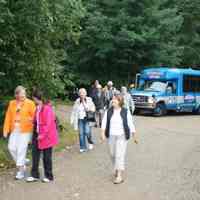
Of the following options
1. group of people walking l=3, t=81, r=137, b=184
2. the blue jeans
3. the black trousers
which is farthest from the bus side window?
the black trousers

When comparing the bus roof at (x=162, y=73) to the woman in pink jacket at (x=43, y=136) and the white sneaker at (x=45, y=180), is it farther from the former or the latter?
the white sneaker at (x=45, y=180)

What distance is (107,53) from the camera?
36219mm

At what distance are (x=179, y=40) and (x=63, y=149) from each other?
103 feet

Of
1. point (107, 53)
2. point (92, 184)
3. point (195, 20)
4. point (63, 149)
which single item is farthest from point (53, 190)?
point (195, 20)

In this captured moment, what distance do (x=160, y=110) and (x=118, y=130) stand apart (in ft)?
66.3

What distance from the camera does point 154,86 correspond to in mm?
31047

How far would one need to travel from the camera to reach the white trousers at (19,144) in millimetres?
10023

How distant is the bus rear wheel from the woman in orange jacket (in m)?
20.1

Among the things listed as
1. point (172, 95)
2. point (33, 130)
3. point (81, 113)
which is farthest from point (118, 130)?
point (172, 95)

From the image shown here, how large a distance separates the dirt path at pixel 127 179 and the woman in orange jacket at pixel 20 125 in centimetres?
49

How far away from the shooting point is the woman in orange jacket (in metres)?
10.0

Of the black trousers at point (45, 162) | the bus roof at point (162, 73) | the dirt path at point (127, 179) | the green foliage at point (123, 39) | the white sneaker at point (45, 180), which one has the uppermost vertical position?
the green foliage at point (123, 39)

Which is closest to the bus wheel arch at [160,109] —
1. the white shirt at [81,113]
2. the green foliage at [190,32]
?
the green foliage at [190,32]

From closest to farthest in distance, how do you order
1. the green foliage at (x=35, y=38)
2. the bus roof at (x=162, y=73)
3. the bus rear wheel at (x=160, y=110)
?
the green foliage at (x=35, y=38), the bus rear wheel at (x=160, y=110), the bus roof at (x=162, y=73)
